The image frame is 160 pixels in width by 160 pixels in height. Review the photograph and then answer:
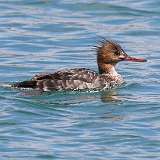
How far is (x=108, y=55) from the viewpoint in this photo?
1706 cm

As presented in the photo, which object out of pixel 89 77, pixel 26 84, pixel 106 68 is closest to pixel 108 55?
pixel 106 68

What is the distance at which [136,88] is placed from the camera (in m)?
16.5

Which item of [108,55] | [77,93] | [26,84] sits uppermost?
[108,55]

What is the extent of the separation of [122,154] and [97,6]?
10.4m

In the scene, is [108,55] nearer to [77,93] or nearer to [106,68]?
[106,68]

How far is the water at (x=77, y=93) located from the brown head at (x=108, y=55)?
17.4 inches

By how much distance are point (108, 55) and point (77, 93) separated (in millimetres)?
1275

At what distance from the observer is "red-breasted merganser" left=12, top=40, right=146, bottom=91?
52.5 feet

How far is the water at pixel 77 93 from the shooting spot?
13125 millimetres

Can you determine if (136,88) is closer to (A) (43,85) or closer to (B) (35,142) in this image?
(A) (43,85)

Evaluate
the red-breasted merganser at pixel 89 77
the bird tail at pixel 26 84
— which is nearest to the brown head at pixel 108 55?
the red-breasted merganser at pixel 89 77

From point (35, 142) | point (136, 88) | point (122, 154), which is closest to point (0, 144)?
point (35, 142)

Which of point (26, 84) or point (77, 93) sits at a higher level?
point (26, 84)

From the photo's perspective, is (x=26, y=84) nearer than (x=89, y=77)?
Yes
